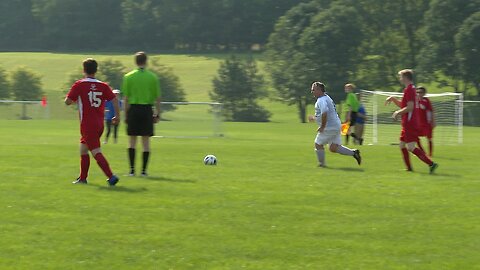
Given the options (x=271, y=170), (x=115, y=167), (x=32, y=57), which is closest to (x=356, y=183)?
(x=271, y=170)

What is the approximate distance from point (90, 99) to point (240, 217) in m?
3.92

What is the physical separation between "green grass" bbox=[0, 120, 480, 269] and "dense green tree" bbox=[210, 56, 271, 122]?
66257mm

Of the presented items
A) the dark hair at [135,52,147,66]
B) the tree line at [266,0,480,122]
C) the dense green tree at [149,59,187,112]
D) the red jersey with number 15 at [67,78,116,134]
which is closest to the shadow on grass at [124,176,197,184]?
the red jersey with number 15 at [67,78,116,134]

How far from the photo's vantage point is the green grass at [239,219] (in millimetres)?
9617

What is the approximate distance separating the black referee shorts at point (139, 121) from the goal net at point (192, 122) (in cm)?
2325

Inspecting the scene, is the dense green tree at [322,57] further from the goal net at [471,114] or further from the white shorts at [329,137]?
the white shorts at [329,137]

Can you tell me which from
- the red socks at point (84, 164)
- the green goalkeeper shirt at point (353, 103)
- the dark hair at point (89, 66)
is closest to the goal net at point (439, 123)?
the green goalkeeper shirt at point (353, 103)

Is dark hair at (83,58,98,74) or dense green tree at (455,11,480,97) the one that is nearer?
dark hair at (83,58,98,74)

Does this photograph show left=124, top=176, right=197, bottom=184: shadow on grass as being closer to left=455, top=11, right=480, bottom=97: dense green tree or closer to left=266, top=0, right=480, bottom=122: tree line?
left=455, top=11, right=480, bottom=97: dense green tree

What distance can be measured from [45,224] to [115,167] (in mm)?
8378

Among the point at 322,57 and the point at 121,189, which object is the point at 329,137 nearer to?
the point at 121,189

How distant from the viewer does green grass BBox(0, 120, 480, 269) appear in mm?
9617

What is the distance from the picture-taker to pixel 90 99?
15.0 metres

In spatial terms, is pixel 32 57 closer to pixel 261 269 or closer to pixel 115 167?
pixel 115 167
